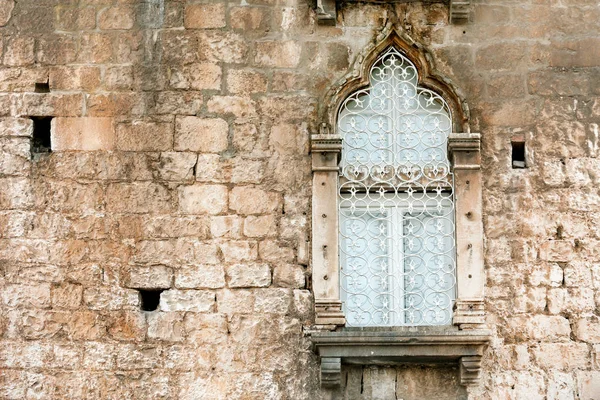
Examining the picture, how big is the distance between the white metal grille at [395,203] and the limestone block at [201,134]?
2.92 feet

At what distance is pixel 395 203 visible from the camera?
7.73 meters

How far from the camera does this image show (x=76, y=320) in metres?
7.47

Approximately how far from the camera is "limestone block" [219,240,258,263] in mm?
7559

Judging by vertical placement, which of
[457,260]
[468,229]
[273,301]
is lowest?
[273,301]

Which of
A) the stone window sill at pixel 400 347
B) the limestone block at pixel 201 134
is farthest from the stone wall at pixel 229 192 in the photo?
the stone window sill at pixel 400 347

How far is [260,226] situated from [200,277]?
0.57 meters

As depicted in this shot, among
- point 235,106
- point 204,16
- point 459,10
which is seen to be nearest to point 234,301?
point 235,106

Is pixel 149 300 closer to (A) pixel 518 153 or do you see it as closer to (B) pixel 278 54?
(B) pixel 278 54

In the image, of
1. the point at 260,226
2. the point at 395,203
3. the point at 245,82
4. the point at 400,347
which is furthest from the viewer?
the point at 245,82

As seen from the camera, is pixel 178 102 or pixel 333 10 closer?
pixel 178 102

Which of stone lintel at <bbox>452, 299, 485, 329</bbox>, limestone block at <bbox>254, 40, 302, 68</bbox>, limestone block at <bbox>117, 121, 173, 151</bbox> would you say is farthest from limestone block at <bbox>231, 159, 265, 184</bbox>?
stone lintel at <bbox>452, 299, 485, 329</bbox>

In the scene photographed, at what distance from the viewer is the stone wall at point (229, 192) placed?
741 centimetres

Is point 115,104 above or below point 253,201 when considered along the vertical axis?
above

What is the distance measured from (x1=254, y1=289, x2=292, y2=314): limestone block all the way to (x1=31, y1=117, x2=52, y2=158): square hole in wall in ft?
6.33
